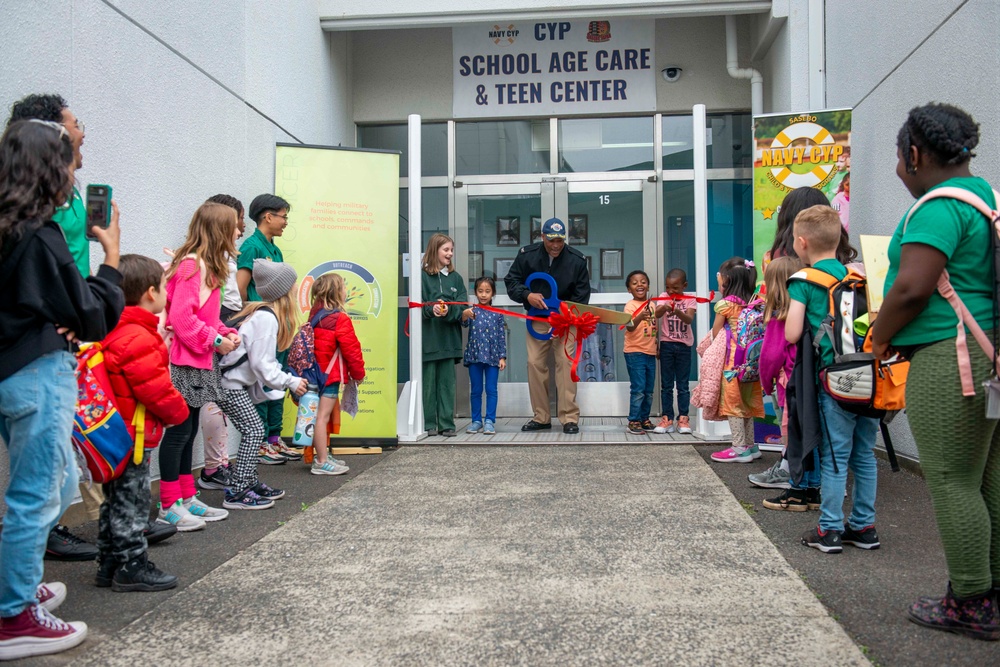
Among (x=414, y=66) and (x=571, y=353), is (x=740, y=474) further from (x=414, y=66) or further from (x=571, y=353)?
(x=414, y=66)

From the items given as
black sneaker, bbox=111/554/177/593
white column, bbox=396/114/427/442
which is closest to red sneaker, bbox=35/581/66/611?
black sneaker, bbox=111/554/177/593

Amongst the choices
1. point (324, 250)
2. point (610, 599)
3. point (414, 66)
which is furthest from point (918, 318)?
point (414, 66)

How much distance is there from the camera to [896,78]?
5836mm

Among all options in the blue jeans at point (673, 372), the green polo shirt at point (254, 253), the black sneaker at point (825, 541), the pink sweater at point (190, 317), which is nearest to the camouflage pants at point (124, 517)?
the pink sweater at point (190, 317)

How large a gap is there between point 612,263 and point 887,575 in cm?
604

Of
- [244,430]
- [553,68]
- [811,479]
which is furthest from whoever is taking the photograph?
[553,68]

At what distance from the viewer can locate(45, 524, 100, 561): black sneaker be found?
367cm

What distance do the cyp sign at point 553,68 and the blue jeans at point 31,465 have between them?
23.3ft

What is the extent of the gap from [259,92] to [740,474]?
4560 millimetres

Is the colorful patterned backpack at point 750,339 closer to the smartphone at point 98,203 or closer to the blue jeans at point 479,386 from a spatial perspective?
the blue jeans at point 479,386

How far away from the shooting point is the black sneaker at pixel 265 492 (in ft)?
15.6

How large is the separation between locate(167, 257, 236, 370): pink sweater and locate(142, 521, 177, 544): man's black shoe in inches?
30.5

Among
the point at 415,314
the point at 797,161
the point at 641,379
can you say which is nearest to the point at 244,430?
the point at 415,314

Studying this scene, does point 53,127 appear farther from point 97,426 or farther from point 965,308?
point 965,308
